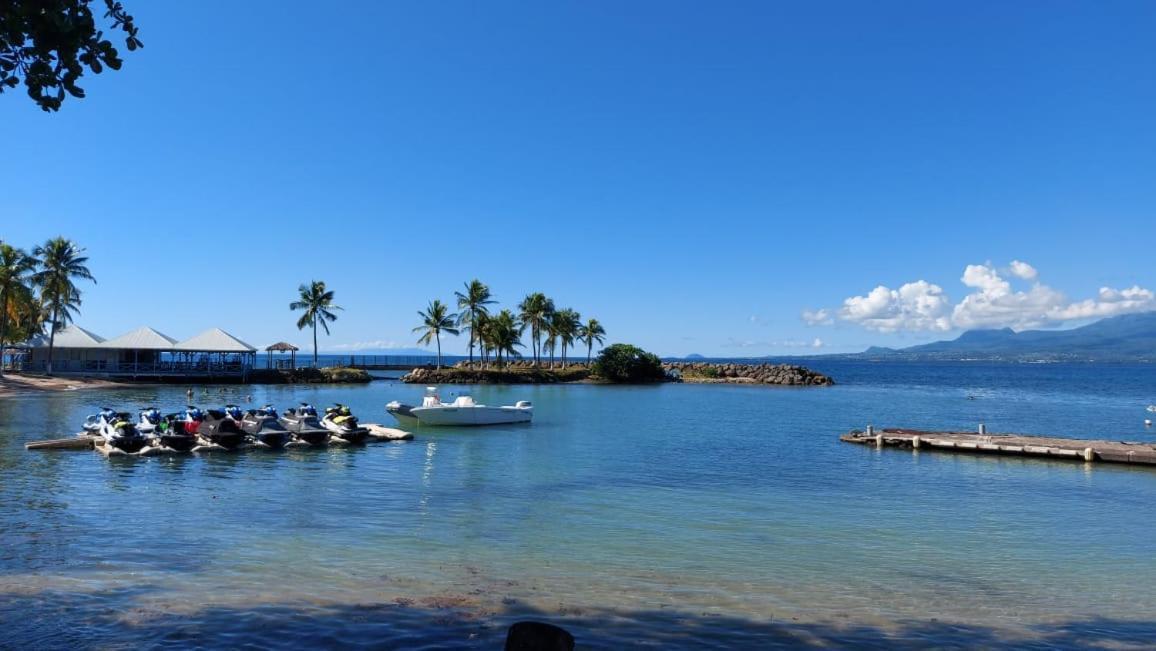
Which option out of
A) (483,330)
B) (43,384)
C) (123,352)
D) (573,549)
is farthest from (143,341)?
(573,549)

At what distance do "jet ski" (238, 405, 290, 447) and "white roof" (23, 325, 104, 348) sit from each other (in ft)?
168

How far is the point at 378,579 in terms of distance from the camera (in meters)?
11.5

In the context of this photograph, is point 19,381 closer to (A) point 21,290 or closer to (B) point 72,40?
(A) point 21,290

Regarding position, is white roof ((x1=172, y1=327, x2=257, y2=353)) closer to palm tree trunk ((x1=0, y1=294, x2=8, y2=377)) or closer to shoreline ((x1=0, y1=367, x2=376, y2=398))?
shoreline ((x1=0, y1=367, x2=376, y2=398))

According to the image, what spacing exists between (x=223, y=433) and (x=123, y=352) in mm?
53260

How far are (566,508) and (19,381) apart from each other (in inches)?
2463

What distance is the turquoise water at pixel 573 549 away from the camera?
9.49 m

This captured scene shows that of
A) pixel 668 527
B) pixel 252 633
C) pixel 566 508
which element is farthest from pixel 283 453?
pixel 252 633

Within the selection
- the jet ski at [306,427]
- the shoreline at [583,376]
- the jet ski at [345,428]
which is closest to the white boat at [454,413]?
the jet ski at [345,428]

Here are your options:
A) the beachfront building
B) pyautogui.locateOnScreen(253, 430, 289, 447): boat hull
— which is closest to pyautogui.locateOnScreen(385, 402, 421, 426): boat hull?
pyautogui.locateOnScreen(253, 430, 289, 447): boat hull

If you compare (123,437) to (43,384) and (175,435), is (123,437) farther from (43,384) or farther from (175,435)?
(43,384)

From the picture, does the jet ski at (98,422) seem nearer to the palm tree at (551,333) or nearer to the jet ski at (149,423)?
the jet ski at (149,423)

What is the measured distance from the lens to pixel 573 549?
1383cm

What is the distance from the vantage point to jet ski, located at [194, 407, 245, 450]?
1113 inches
